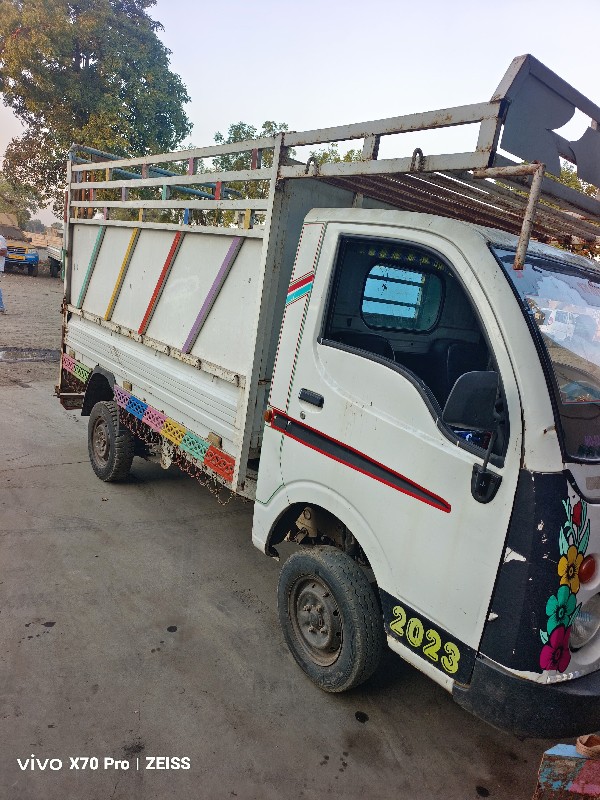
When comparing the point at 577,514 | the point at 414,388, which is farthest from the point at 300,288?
the point at 577,514

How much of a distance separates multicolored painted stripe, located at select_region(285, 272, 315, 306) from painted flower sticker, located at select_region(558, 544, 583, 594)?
1.71 meters

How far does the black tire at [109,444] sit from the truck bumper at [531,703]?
366 cm

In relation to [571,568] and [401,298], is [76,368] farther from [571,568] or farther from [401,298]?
[571,568]

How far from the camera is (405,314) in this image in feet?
11.1

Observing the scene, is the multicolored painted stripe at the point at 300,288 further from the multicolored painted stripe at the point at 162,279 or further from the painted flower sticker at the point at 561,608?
the painted flower sticker at the point at 561,608

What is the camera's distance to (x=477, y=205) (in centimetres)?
303

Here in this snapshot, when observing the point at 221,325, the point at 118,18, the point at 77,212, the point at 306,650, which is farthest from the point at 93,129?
the point at 306,650

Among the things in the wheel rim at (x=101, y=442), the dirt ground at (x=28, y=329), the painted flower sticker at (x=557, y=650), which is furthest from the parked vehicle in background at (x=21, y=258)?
the painted flower sticker at (x=557, y=650)

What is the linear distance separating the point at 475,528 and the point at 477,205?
1904 millimetres

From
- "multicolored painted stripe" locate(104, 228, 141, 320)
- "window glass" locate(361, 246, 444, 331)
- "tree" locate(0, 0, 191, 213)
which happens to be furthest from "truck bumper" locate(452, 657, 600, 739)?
"tree" locate(0, 0, 191, 213)

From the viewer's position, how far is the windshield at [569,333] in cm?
202

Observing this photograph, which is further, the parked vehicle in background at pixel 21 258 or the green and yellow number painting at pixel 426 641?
the parked vehicle in background at pixel 21 258

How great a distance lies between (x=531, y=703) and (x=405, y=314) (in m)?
2.19

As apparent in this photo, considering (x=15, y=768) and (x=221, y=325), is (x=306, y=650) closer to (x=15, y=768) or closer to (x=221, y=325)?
(x=15, y=768)
